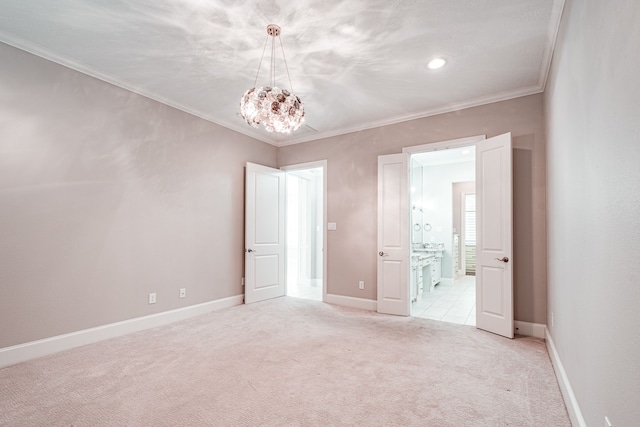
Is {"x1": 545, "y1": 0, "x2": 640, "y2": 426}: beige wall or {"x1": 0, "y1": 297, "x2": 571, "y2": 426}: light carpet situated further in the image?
{"x1": 0, "y1": 297, "x2": 571, "y2": 426}: light carpet

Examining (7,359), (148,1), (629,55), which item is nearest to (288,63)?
(148,1)

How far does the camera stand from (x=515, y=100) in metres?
3.70

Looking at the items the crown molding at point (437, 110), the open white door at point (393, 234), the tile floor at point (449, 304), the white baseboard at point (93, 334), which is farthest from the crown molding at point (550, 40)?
the white baseboard at point (93, 334)

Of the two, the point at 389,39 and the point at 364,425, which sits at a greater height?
the point at 389,39

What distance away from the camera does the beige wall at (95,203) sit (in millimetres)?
2760

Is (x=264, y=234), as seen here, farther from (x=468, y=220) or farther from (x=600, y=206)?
(x=468, y=220)

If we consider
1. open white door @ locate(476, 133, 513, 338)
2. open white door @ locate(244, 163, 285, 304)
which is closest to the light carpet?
open white door @ locate(476, 133, 513, 338)

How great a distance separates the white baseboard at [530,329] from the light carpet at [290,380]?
0.14 m

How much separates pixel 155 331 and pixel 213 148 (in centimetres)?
256

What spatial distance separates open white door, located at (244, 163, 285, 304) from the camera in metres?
4.99

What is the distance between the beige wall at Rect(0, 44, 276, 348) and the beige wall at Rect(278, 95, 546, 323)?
1.78 metres

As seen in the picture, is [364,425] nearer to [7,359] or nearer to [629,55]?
[629,55]

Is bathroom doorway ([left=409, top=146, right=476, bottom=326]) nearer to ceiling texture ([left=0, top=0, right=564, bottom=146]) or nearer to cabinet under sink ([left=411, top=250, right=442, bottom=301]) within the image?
cabinet under sink ([left=411, top=250, right=442, bottom=301])

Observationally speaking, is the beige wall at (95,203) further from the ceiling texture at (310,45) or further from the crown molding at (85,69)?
the ceiling texture at (310,45)
